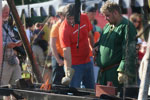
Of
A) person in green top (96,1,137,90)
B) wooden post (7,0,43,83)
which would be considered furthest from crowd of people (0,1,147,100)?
wooden post (7,0,43,83)

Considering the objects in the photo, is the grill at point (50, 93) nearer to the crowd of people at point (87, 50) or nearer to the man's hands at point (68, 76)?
the man's hands at point (68, 76)

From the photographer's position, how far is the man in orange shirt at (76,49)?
15.5ft

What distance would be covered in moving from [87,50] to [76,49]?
0.44 feet

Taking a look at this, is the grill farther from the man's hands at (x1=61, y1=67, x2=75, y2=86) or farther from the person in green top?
the person in green top

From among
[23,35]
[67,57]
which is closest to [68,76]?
[67,57]

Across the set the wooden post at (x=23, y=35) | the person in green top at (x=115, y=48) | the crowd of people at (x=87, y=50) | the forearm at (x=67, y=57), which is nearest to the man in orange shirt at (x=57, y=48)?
the crowd of people at (x=87, y=50)

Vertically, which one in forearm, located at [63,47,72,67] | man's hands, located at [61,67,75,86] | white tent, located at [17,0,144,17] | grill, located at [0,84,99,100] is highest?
white tent, located at [17,0,144,17]

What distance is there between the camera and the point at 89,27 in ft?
16.5

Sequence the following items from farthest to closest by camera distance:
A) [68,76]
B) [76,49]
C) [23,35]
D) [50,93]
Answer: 1. [76,49]
2. [23,35]
3. [68,76]
4. [50,93]

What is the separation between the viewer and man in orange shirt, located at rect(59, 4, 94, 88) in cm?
471

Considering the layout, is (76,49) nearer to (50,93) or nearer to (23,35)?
(23,35)

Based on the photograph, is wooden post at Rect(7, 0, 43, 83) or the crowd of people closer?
the crowd of people

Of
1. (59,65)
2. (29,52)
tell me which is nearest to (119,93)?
(29,52)

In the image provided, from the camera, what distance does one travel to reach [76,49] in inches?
197
